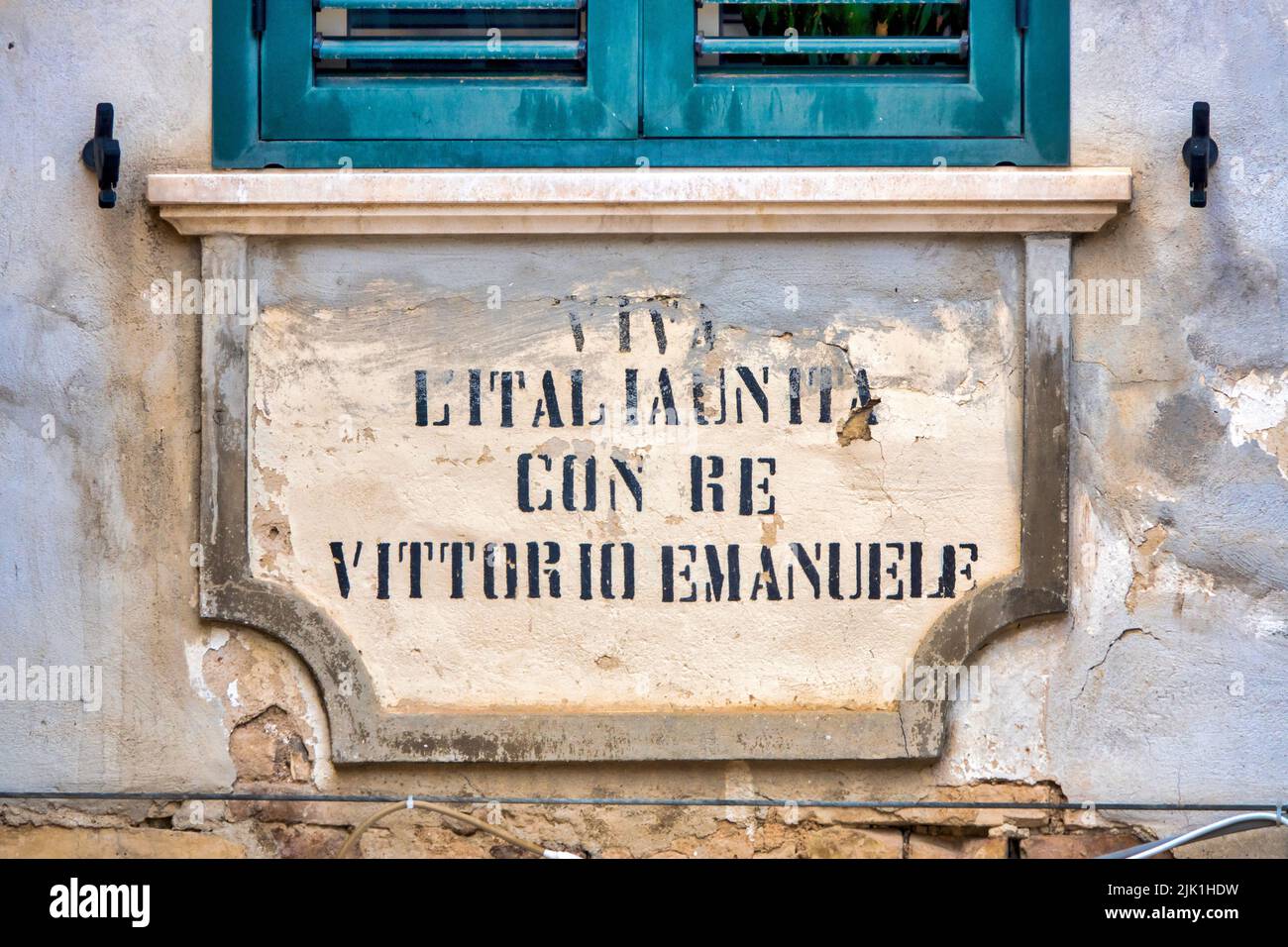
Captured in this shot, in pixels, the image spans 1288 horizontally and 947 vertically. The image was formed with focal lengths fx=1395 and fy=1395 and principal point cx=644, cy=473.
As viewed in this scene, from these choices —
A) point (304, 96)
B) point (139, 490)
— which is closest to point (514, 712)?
point (139, 490)

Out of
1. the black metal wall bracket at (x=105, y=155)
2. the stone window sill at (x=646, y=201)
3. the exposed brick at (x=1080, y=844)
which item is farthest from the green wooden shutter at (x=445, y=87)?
the exposed brick at (x=1080, y=844)

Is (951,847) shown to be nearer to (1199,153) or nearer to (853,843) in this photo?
(853,843)

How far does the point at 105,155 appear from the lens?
324 centimetres

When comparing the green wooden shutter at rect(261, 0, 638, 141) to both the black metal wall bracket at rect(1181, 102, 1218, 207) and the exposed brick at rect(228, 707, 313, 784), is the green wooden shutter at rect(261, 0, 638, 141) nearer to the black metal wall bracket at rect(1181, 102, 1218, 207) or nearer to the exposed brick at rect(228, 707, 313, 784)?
the black metal wall bracket at rect(1181, 102, 1218, 207)

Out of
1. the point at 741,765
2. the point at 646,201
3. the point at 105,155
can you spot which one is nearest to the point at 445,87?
the point at 646,201

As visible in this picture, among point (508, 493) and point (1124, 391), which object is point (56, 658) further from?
point (1124, 391)

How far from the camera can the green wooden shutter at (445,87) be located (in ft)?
11.0

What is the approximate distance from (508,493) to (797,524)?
0.69 meters

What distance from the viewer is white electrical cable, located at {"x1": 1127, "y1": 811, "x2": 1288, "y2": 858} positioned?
320 centimetres

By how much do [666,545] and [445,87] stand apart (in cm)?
122

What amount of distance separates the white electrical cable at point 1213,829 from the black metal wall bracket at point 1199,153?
1419mm

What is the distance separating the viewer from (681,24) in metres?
3.35

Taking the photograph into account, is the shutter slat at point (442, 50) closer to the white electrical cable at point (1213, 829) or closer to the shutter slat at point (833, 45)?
the shutter slat at point (833, 45)

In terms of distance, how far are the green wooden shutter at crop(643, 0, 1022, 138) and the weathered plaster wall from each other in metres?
0.20
